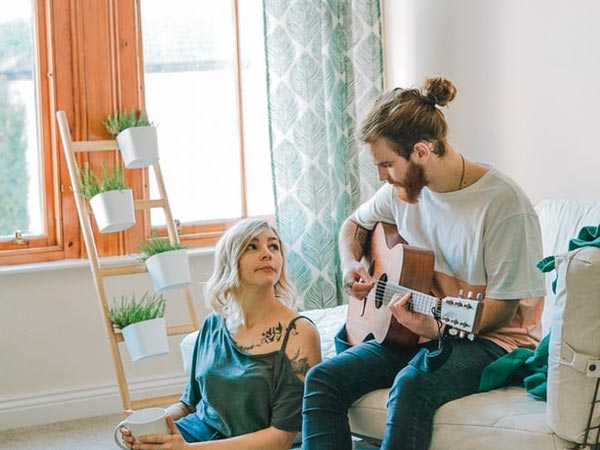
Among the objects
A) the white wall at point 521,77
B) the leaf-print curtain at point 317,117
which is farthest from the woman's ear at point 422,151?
the leaf-print curtain at point 317,117

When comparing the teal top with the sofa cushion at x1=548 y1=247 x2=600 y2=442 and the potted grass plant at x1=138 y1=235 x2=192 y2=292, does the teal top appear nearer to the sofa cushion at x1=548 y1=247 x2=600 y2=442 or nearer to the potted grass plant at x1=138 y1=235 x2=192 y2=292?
the sofa cushion at x1=548 y1=247 x2=600 y2=442

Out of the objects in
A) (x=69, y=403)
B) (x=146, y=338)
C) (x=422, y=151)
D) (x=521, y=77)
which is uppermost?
(x=521, y=77)

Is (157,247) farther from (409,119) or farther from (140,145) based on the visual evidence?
(409,119)

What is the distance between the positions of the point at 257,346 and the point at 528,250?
72 centimetres

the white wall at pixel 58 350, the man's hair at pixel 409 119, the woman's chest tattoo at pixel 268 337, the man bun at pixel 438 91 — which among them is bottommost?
the white wall at pixel 58 350

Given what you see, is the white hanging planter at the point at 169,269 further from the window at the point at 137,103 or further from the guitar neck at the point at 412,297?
the guitar neck at the point at 412,297

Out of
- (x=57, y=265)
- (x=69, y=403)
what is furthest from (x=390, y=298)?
(x=69, y=403)

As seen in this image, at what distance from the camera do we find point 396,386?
2.24 meters

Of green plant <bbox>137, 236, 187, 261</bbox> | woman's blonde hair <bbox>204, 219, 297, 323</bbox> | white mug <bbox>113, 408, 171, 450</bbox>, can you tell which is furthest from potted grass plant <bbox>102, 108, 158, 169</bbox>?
white mug <bbox>113, 408, 171, 450</bbox>

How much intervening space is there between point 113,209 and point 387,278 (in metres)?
1.15

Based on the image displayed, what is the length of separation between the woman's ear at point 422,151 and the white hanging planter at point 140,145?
1.30 m

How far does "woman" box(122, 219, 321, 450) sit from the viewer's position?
231 cm

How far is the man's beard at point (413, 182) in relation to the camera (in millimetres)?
2436

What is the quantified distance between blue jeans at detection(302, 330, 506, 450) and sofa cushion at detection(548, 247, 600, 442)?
283 mm
